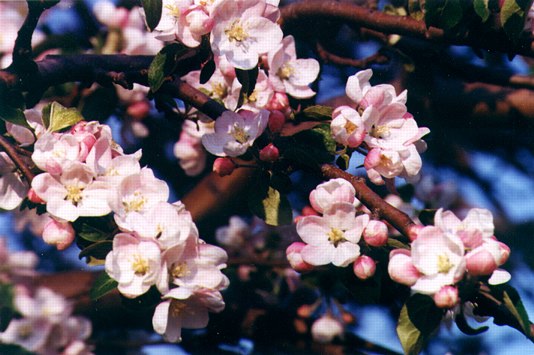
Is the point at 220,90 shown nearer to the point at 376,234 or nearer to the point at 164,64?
the point at 164,64

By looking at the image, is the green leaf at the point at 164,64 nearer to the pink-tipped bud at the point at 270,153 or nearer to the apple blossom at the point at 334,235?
the pink-tipped bud at the point at 270,153

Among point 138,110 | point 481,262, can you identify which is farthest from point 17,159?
point 138,110

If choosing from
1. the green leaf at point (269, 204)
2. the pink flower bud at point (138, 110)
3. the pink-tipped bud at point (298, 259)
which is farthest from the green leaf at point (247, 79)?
the pink flower bud at point (138, 110)

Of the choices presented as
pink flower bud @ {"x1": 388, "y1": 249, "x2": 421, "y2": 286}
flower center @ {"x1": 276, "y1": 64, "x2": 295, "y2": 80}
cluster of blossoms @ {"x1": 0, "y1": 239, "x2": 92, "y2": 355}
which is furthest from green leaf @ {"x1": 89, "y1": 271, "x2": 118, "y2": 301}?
cluster of blossoms @ {"x1": 0, "y1": 239, "x2": 92, "y2": 355}

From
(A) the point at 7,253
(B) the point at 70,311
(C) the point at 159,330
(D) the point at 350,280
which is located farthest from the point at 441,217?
(A) the point at 7,253

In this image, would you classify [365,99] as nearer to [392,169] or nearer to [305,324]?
[392,169]

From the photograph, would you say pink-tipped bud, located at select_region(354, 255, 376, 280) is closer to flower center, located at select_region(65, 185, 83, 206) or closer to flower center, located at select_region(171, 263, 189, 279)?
flower center, located at select_region(171, 263, 189, 279)

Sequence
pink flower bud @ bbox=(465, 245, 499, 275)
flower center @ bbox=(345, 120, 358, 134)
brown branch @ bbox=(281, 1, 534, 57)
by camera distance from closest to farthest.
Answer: pink flower bud @ bbox=(465, 245, 499, 275) < flower center @ bbox=(345, 120, 358, 134) < brown branch @ bbox=(281, 1, 534, 57)
